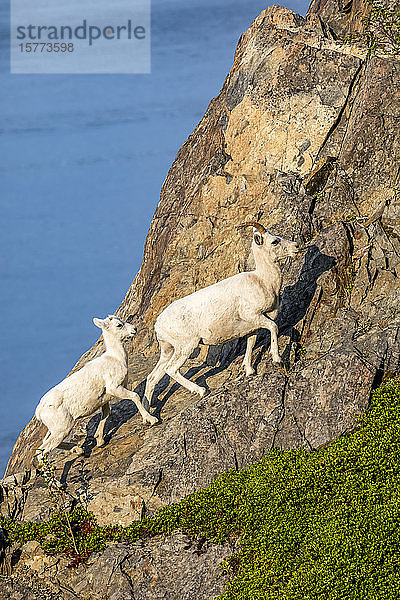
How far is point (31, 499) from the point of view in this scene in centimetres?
1358

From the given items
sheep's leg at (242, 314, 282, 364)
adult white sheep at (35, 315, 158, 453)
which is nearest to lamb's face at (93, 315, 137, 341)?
adult white sheep at (35, 315, 158, 453)

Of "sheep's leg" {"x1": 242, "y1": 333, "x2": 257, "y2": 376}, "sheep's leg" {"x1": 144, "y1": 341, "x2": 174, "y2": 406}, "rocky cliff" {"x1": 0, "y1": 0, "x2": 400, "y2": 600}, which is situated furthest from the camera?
"sheep's leg" {"x1": 144, "y1": 341, "x2": 174, "y2": 406}

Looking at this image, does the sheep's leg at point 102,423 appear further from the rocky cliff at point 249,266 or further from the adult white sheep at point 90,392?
the rocky cliff at point 249,266

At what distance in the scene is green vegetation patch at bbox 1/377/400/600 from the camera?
11.0 metres

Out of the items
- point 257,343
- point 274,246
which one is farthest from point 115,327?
point 274,246

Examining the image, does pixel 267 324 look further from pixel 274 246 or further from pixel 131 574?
pixel 131 574

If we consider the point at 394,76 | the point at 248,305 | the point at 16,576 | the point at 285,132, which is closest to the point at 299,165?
the point at 285,132

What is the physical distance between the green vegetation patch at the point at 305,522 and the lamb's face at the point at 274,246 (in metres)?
3.01

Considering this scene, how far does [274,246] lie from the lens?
46.7 ft

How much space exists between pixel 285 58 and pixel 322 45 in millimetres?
1076

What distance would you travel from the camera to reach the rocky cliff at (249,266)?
13.1 meters

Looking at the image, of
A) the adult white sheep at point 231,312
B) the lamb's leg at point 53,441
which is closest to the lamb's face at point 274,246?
the adult white sheep at point 231,312

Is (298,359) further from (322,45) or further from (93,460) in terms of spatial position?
(322,45)

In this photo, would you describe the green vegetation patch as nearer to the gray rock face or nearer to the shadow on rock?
the gray rock face
